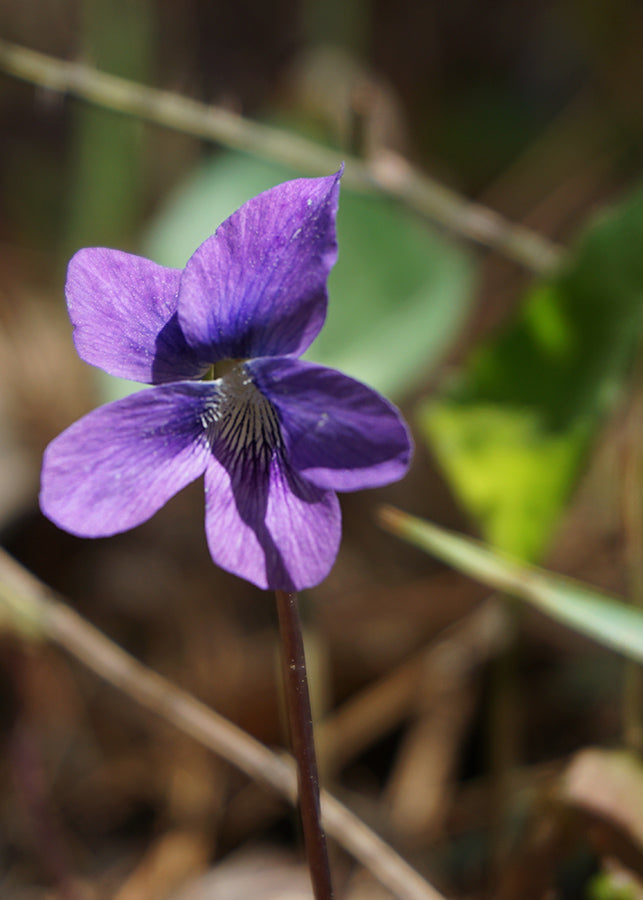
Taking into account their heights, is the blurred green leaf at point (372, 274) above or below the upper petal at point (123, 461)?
below

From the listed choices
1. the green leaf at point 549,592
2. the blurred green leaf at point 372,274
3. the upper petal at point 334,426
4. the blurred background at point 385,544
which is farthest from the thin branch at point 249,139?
the upper petal at point 334,426

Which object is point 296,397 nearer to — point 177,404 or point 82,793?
point 177,404

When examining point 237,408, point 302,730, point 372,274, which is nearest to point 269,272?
point 237,408

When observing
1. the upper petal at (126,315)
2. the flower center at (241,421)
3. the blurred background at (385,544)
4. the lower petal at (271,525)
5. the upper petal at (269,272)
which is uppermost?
the upper petal at (269,272)

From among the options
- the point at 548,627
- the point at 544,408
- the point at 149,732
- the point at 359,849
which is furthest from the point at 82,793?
the point at 544,408

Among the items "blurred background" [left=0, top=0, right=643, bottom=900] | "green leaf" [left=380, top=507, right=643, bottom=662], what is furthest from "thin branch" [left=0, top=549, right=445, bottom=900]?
"green leaf" [left=380, top=507, right=643, bottom=662]

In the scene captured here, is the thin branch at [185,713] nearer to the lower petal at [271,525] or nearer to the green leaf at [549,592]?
the green leaf at [549,592]
